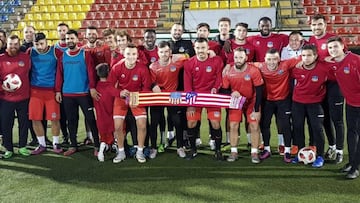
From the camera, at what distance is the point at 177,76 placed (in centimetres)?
513

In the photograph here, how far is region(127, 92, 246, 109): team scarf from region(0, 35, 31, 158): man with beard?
1.49 metres

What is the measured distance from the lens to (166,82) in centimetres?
509

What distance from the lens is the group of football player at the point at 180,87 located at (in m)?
4.72

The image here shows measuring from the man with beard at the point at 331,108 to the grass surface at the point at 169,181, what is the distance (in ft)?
0.65

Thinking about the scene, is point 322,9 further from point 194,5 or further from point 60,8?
point 60,8

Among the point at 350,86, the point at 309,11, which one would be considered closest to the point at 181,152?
the point at 350,86

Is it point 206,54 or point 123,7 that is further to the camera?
point 123,7

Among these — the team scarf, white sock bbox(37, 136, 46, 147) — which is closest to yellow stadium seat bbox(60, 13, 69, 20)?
white sock bbox(37, 136, 46, 147)

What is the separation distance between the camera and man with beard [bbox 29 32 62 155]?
5.28 metres

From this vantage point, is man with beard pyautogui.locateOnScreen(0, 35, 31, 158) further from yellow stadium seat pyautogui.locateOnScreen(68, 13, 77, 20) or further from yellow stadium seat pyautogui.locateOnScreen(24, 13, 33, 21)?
yellow stadium seat pyautogui.locateOnScreen(24, 13, 33, 21)

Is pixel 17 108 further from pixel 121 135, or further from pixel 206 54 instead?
pixel 206 54

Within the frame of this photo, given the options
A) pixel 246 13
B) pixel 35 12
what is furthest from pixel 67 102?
pixel 35 12

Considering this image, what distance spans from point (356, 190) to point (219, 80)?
2.00 metres

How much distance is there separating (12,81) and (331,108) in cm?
400
